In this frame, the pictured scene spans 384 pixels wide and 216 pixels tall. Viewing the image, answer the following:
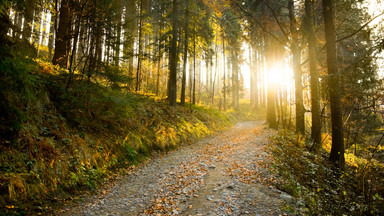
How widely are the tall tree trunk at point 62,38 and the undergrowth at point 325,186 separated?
28.1 ft

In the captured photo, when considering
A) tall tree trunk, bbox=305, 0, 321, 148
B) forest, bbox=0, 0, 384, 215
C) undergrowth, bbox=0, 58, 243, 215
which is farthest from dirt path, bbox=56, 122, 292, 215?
tall tree trunk, bbox=305, 0, 321, 148

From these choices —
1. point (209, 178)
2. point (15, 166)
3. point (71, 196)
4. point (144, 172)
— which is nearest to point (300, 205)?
point (209, 178)

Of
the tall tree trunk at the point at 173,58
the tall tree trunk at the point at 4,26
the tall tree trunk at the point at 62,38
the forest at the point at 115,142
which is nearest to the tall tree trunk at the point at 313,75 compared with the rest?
the forest at the point at 115,142

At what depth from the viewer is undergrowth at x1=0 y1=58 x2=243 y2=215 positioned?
10.8 feet

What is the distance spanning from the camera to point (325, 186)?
5469mm

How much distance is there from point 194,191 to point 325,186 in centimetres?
405

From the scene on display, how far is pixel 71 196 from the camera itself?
13.0 ft

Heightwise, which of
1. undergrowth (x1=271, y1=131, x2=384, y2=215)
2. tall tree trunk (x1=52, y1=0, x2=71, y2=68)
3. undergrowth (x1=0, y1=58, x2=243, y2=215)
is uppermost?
tall tree trunk (x1=52, y1=0, x2=71, y2=68)

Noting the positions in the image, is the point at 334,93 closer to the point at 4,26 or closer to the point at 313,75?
the point at 313,75

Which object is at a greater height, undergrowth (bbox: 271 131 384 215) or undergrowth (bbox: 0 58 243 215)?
undergrowth (bbox: 0 58 243 215)

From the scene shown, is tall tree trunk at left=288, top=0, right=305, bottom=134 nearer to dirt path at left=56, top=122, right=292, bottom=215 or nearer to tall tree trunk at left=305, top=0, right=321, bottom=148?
tall tree trunk at left=305, top=0, right=321, bottom=148

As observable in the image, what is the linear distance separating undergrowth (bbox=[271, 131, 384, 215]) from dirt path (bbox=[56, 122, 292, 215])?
440 millimetres

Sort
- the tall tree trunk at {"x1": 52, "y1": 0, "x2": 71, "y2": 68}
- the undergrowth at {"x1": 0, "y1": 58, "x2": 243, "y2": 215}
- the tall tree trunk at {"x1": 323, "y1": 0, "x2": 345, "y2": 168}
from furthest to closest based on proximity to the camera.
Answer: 1. the tall tree trunk at {"x1": 323, "y1": 0, "x2": 345, "y2": 168}
2. the tall tree trunk at {"x1": 52, "y1": 0, "x2": 71, "y2": 68}
3. the undergrowth at {"x1": 0, "y1": 58, "x2": 243, "y2": 215}

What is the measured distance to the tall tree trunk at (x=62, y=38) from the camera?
22.8ft
